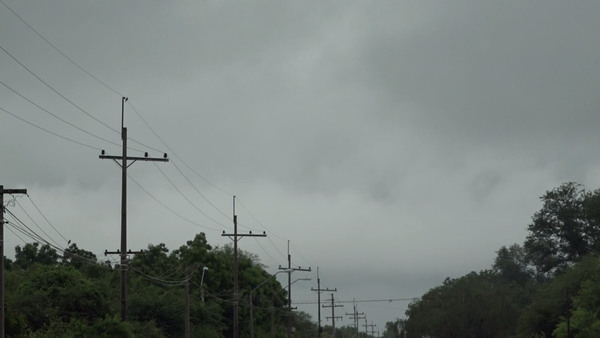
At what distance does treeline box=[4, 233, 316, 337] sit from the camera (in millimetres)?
59916

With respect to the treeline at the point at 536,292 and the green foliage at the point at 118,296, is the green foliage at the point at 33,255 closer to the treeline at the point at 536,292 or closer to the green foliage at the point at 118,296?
the green foliage at the point at 118,296

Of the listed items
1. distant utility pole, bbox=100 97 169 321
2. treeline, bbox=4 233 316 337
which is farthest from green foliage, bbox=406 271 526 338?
distant utility pole, bbox=100 97 169 321

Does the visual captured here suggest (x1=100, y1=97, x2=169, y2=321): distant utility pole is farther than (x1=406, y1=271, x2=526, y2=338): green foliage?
No

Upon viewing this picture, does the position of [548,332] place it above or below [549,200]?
below

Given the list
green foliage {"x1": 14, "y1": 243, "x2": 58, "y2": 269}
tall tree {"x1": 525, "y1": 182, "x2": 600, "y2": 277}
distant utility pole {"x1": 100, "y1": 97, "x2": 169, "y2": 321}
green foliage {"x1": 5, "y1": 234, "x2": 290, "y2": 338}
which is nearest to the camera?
distant utility pole {"x1": 100, "y1": 97, "x2": 169, "y2": 321}

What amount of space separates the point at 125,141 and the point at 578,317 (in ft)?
189

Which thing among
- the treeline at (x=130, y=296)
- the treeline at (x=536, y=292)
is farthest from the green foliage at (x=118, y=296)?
the treeline at (x=536, y=292)

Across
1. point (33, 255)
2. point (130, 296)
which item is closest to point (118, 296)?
point (130, 296)

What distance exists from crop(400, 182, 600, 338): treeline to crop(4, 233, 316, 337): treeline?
30698 mm

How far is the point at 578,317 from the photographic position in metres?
96.4

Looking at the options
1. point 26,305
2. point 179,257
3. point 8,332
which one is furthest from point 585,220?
point 8,332

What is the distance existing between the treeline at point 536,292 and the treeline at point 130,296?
30698 mm

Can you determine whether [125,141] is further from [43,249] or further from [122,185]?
[43,249]

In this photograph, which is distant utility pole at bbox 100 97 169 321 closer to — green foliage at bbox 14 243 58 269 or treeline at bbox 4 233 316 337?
treeline at bbox 4 233 316 337
